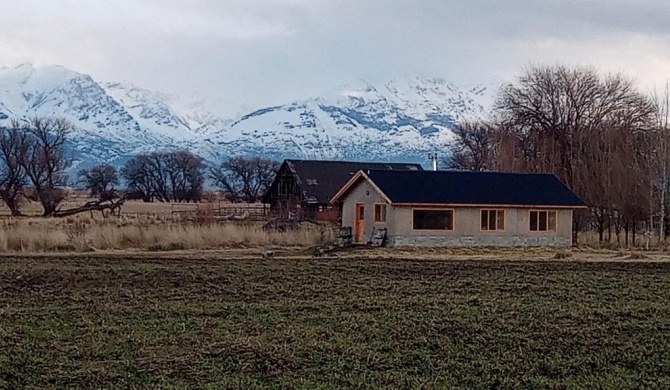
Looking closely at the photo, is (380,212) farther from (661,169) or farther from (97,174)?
(97,174)

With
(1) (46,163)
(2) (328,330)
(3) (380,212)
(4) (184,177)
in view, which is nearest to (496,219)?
(3) (380,212)

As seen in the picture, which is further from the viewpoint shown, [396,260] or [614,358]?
[396,260]

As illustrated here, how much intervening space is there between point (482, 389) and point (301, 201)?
1729 inches

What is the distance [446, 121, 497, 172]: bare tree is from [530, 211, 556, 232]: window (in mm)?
30169

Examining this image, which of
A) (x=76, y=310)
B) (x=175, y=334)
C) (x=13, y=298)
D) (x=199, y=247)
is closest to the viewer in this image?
(x=175, y=334)

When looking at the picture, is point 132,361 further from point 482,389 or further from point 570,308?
point 570,308

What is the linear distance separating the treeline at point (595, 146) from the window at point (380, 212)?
1058 centimetres

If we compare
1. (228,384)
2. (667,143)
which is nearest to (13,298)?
(228,384)

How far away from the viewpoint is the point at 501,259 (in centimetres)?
2898

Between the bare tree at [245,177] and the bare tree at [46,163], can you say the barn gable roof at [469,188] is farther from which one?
the bare tree at [245,177]

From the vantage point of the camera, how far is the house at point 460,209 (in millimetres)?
33781

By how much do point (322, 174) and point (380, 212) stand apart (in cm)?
2053

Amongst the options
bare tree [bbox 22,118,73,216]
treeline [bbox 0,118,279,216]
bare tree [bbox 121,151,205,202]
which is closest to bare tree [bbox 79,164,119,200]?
treeline [bbox 0,118,279,216]

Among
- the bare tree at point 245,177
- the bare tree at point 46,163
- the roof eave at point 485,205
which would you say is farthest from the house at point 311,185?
the bare tree at point 245,177
